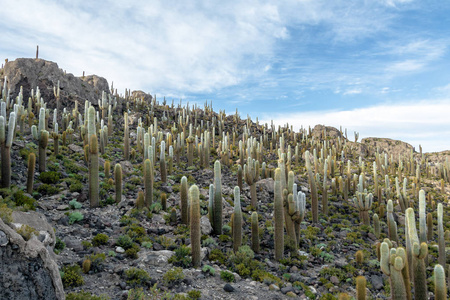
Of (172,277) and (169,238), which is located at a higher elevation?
(169,238)

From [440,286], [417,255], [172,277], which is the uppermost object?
A: [417,255]

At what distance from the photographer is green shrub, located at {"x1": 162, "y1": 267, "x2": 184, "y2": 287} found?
7.37 metres

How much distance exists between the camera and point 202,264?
9039 mm

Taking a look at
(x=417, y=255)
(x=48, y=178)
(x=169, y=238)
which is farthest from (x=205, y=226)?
(x=48, y=178)

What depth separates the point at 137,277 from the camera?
7234mm

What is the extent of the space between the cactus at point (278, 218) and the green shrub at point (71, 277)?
6684 millimetres

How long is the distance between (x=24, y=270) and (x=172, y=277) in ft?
12.1

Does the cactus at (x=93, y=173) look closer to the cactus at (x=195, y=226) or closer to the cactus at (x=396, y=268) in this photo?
the cactus at (x=195, y=226)

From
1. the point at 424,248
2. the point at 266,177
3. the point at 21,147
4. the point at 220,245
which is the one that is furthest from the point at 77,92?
the point at 424,248

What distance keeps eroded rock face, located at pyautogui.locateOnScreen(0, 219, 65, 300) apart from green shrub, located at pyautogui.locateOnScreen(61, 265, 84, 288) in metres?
1.72

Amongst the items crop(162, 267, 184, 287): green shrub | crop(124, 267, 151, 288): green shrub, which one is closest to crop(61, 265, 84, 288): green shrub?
crop(124, 267, 151, 288): green shrub

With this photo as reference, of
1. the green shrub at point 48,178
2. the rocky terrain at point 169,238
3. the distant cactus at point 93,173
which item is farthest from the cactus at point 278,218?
the green shrub at point 48,178

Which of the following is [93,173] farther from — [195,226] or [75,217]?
[195,226]

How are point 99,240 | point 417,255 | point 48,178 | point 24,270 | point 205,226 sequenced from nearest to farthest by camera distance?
point 24,270, point 417,255, point 99,240, point 205,226, point 48,178
